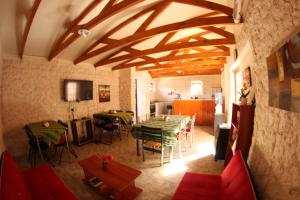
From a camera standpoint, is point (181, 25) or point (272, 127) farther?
point (181, 25)

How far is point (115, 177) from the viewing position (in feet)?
6.86

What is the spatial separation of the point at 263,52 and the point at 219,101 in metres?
4.18

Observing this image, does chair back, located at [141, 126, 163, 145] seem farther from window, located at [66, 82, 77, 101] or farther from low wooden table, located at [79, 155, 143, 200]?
window, located at [66, 82, 77, 101]

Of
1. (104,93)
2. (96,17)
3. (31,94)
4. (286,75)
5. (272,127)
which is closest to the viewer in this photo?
(286,75)

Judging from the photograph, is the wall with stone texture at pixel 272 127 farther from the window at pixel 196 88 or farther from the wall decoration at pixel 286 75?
the window at pixel 196 88

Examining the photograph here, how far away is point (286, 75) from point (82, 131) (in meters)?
5.01

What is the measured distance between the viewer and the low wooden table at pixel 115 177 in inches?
78.8

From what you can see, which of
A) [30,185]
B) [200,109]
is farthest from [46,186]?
[200,109]

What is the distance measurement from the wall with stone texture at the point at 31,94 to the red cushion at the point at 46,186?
2.04 meters

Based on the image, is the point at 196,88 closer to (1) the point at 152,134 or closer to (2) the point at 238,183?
(1) the point at 152,134

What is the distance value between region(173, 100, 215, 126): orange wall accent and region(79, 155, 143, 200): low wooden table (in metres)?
4.96

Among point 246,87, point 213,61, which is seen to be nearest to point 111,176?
point 246,87

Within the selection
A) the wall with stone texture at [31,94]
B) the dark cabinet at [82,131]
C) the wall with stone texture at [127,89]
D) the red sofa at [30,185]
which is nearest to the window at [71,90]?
the wall with stone texture at [31,94]

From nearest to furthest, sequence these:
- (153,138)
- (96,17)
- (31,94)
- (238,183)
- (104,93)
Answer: (238,183)
(96,17)
(153,138)
(31,94)
(104,93)
